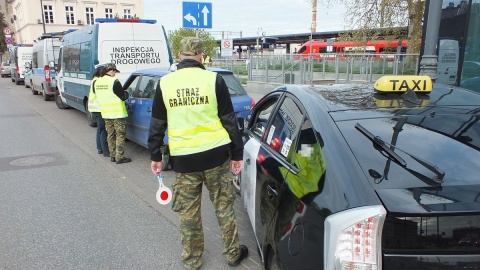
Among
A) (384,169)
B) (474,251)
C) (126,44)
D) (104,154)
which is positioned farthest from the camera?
(126,44)

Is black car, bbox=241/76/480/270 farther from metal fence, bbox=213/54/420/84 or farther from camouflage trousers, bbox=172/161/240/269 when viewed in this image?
metal fence, bbox=213/54/420/84

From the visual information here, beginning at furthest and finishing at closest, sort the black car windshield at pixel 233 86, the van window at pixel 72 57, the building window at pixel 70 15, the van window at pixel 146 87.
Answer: the building window at pixel 70 15, the van window at pixel 72 57, the black car windshield at pixel 233 86, the van window at pixel 146 87

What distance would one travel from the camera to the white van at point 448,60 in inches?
283

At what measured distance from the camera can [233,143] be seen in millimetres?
3098

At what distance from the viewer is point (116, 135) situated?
6.64m

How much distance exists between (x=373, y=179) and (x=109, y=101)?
18.4ft

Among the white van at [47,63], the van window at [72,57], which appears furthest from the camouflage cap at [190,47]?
the white van at [47,63]

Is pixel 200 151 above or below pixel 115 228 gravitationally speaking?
above

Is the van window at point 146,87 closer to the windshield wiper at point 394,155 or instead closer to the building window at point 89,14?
the windshield wiper at point 394,155

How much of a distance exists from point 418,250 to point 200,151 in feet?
5.79

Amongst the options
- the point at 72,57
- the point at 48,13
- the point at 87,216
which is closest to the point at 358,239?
the point at 87,216

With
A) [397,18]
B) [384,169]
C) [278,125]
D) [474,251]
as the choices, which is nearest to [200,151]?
[278,125]

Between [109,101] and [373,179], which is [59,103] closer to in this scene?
[109,101]

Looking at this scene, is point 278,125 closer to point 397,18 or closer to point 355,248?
point 355,248
